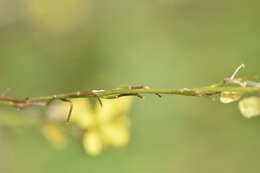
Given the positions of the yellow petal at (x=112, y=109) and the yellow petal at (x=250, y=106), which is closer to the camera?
the yellow petal at (x=250, y=106)

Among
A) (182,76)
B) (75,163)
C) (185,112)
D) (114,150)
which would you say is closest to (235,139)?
(185,112)

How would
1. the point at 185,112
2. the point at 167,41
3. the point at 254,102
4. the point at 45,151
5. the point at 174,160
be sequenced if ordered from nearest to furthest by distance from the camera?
the point at 254,102, the point at 45,151, the point at 174,160, the point at 185,112, the point at 167,41

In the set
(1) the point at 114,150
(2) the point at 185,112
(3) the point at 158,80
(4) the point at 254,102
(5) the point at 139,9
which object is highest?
(5) the point at 139,9

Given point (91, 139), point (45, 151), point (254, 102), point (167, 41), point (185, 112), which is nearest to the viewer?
point (254, 102)

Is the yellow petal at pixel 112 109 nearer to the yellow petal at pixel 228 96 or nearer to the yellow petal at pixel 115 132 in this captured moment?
the yellow petal at pixel 115 132

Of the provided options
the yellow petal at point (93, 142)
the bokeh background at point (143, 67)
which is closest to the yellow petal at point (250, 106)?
the yellow petal at point (93, 142)

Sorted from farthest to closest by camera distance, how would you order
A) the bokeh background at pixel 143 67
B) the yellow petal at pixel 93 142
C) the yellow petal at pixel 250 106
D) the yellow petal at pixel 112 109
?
the bokeh background at pixel 143 67 → the yellow petal at pixel 112 109 → the yellow petal at pixel 93 142 → the yellow petal at pixel 250 106

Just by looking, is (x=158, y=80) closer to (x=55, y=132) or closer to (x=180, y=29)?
(x=180, y=29)
